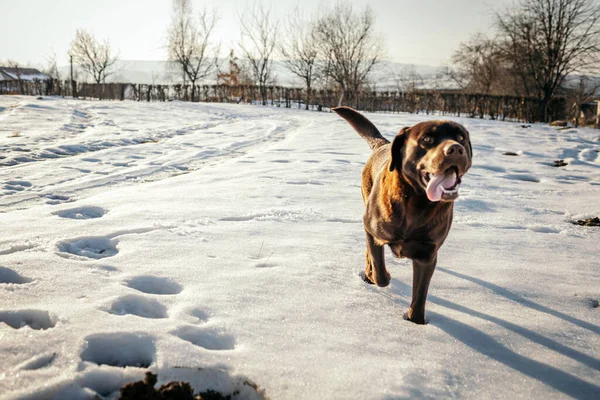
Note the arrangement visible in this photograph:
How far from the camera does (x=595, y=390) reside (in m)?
1.63

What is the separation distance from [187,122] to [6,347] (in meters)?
11.6

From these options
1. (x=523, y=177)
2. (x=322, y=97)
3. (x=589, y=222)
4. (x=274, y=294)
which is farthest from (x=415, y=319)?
(x=322, y=97)

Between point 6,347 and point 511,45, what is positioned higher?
point 511,45

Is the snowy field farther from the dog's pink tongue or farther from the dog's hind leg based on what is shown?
the dog's pink tongue

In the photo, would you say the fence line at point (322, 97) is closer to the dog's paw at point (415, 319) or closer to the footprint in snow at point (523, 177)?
the footprint in snow at point (523, 177)

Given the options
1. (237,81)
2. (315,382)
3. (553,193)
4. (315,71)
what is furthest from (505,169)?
(237,81)

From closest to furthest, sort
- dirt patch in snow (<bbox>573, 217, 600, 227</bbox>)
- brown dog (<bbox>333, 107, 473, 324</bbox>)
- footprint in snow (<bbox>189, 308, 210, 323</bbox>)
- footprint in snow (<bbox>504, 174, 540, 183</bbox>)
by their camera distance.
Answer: brown dog (<bbox>333, 107, 473, 324</bbox>) < footprint in snow (<bbox>189, 308, 210, 323</bbox>) < dirt patch in snow (<bbox>573, 217, 600, 227</bbox>) < footprint in snow (<bbox>504, 174, 540, 183</bbox>)

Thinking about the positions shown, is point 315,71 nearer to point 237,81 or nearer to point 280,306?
point 237,81

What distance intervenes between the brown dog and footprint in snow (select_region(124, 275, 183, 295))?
1.15m

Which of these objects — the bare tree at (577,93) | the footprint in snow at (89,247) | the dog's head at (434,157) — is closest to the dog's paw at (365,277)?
the dog's head at (434,157)

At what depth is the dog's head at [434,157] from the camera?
167 cm

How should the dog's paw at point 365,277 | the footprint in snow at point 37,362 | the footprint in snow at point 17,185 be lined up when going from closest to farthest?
the footprint in snow at point 37,362 → the dog's paw at point 365,277 → the footprint in snow at point 17,185

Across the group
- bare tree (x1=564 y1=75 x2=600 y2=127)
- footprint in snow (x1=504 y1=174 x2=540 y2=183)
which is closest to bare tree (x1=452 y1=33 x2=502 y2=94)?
bare tree (x1=564 y1=75 x2=600 y2=127)

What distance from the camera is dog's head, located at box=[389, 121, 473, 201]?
1.67 m
